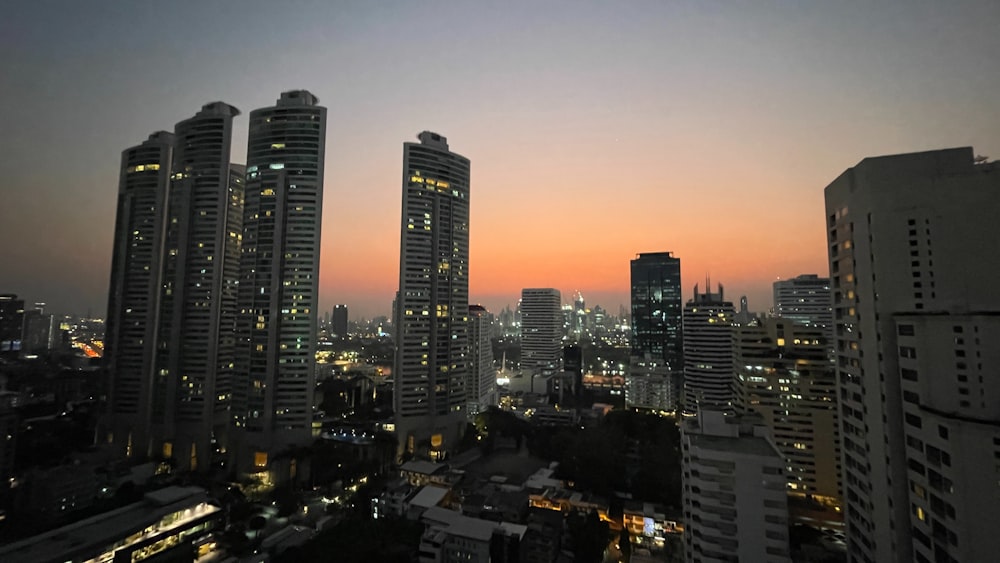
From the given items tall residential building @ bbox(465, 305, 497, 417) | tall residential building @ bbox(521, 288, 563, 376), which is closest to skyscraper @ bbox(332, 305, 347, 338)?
tall residential building @ bbox(521, 288, 563, 376)

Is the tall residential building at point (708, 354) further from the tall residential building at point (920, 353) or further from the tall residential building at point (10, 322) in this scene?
the tall residential building at point (10, 322)

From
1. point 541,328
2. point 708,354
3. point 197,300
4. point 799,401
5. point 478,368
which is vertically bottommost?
point 478,368

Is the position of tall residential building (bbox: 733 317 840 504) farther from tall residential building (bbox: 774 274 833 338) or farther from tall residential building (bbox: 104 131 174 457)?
tall residential building (bbox: 774 274 833 338)

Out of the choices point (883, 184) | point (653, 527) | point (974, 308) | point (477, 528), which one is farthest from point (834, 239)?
point (477, 528)

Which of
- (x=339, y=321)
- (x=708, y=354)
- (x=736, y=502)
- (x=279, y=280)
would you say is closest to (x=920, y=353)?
(x=736, y=502)

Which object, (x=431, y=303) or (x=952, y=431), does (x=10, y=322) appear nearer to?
(x=431, y=303)

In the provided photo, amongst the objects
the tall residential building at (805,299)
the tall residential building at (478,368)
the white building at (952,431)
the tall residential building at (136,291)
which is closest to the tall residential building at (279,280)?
the tall residential building at (136,291)
